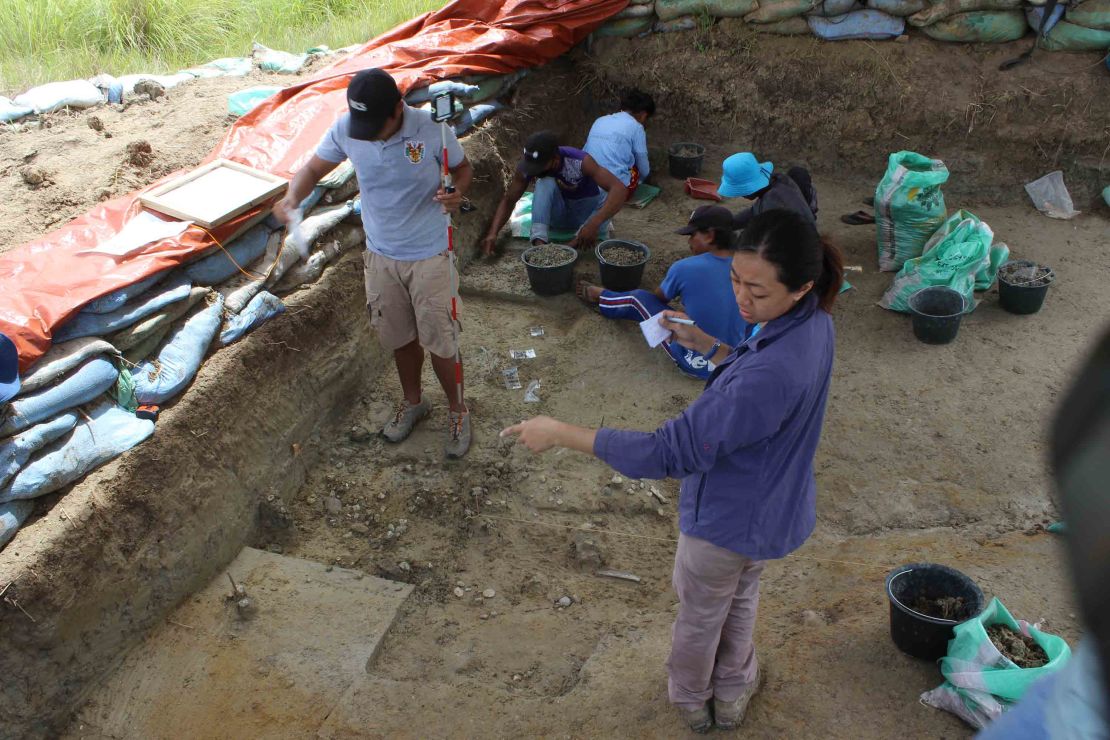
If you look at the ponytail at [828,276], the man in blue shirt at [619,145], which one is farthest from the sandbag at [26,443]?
the man in blue shirt at [619,145]

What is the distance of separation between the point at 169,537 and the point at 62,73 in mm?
4706

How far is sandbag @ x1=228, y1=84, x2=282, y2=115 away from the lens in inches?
208

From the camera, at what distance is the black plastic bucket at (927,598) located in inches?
111

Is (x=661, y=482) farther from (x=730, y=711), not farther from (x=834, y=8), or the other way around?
(x=834, y=8)

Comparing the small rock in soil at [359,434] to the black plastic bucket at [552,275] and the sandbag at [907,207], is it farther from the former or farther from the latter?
the sandbag at [907,207]

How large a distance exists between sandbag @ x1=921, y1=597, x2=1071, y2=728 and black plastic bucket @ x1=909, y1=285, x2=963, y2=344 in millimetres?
2596

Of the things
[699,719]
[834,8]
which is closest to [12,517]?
[699,719]

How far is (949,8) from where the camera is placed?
652 centimetres

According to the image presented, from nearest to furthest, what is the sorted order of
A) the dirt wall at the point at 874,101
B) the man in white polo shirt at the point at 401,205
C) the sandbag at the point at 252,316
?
1. the man in white polo shirt at the point at 401,205
2. the sandbag at the point at 252,316
3. the dirt wall at the point at 874,101

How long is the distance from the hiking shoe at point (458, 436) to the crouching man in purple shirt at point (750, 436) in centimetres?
210

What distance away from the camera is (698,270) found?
14.7 ft

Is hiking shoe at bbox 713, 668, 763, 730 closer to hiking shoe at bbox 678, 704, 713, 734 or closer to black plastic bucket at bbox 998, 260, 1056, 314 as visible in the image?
hiking shoe at bbox 678, 704, 713, 734

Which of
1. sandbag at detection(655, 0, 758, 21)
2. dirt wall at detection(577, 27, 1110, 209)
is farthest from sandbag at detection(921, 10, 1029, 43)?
sandbag at detection(655, 0, 758, 21)

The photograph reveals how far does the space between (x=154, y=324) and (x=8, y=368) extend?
0.65m
